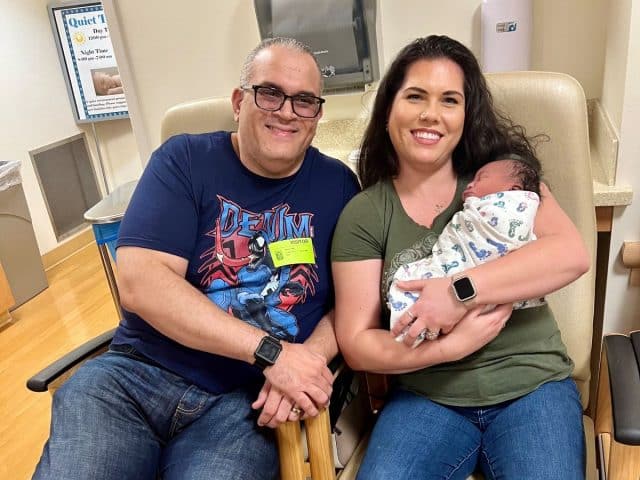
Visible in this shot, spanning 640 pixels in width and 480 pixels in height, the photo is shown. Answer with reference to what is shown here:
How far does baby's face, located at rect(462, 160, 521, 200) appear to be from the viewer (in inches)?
44.0

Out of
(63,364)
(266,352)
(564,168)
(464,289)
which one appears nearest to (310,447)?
(266,352)

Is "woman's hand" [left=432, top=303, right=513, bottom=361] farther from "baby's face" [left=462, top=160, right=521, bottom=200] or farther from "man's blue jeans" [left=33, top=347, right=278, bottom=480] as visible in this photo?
"man's blue jeans" [left=33, top=347, right=278, bottom=480]

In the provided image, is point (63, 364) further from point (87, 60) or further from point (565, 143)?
point (87, 60)

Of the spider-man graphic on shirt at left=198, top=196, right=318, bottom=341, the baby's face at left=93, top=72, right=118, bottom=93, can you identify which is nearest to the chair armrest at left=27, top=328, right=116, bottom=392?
the spider-man graphic on shirt at left=198, top=196, right=318, bottom=341

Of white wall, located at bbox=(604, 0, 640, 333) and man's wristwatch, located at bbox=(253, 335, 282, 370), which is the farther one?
white wall, located at bbox=(604, 0, 640, 333)

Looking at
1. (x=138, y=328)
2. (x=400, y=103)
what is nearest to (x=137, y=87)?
(x=138, y=328)

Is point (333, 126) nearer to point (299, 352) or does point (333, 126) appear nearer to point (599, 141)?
point (599, 141)

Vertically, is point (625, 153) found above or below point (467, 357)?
above

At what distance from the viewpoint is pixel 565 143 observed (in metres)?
1.25

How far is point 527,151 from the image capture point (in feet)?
4.09

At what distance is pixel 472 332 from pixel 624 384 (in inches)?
10.5

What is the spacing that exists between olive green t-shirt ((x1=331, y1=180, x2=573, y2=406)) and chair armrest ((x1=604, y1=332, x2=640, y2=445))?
0.41 ft

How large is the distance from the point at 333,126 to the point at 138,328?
1.09 metres

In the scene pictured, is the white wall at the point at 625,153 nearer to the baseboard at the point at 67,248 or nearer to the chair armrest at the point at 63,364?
the chair armrest at the point at 63,364
